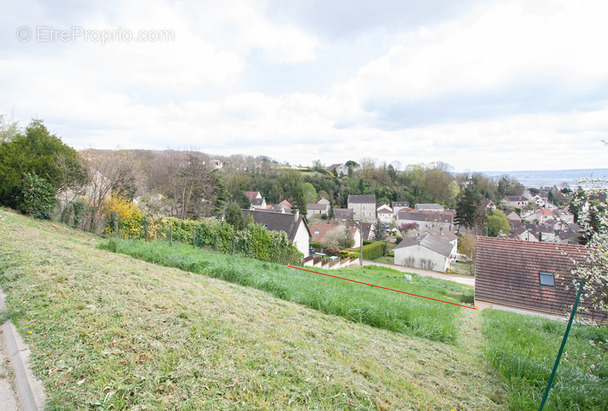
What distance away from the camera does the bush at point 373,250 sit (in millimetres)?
35812

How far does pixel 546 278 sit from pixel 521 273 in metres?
0.90

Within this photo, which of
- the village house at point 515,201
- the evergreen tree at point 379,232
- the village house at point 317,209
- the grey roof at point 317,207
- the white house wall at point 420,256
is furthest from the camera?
the village house at point 515,201

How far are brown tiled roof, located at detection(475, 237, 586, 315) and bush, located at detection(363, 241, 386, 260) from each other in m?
20.8

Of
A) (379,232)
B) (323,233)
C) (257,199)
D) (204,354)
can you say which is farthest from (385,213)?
(204,354)

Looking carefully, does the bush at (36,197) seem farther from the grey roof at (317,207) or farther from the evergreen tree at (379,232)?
the grey roof at (317,207)

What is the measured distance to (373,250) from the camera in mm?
37500

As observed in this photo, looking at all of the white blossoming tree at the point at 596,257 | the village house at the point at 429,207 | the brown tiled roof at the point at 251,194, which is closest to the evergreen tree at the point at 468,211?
the village house at the point at 429,207

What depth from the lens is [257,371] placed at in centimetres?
302

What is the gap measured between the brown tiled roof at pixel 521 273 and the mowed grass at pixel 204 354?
10048mm

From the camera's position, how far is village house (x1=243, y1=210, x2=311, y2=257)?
2559 centimetres

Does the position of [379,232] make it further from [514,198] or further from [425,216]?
[514,198]

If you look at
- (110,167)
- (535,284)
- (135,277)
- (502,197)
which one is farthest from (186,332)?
(502,197)

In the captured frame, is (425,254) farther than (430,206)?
No

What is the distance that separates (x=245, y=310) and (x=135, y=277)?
2.26 metres
